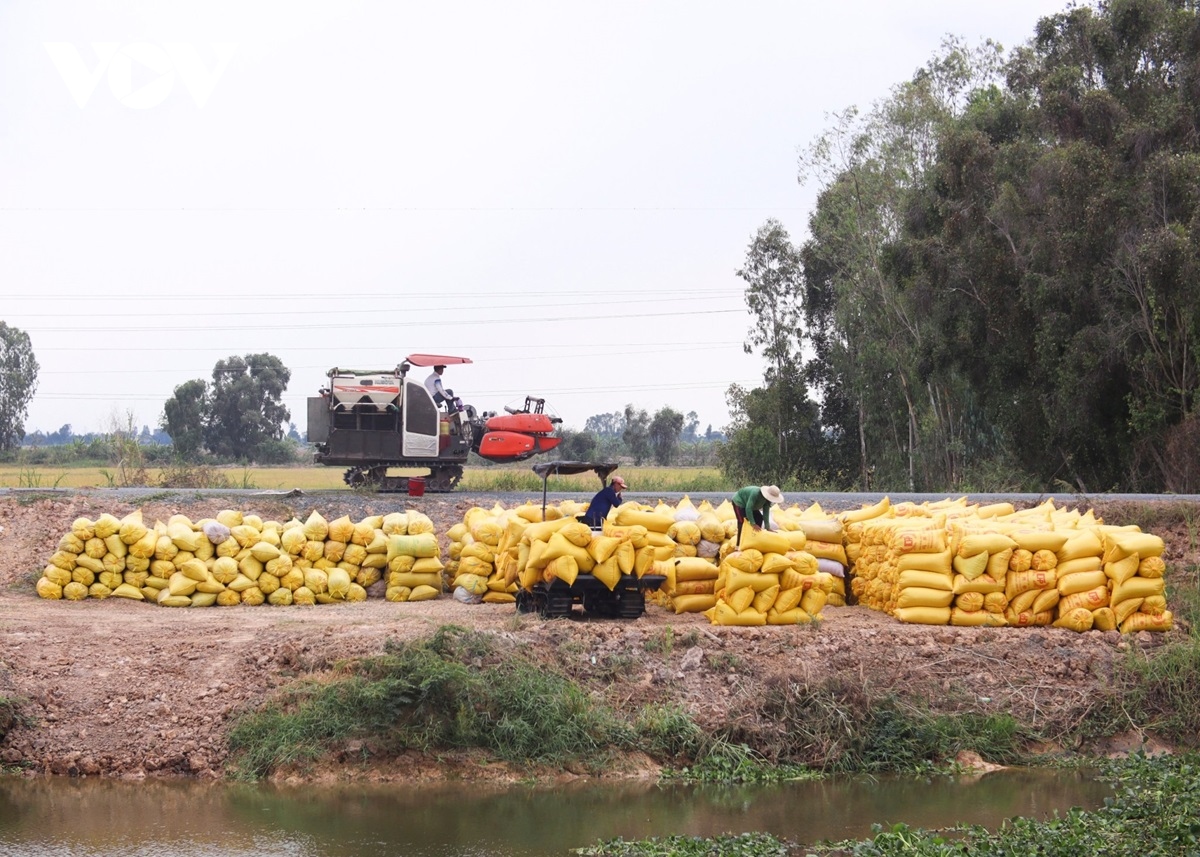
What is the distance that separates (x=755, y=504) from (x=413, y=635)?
11.8ft

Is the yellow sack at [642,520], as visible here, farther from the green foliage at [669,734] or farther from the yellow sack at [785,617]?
the green foliage at [669,734]

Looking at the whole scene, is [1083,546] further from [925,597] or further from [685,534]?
[685,534]

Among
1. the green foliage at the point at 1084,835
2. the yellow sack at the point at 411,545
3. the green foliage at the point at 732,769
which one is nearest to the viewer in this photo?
the green foliage at the point at 1084,835

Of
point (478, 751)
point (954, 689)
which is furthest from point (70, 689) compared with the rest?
point (954, 689)

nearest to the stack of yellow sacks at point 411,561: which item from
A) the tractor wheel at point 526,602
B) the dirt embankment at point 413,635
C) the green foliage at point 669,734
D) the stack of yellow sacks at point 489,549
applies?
the stack of yellow sacks at point 489,549

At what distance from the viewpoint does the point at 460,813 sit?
8984 mm

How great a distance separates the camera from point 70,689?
34.7 ft

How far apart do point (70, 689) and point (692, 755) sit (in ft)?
17.0

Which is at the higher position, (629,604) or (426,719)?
(629,604)

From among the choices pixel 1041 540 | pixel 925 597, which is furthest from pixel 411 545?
pixel 1041 540

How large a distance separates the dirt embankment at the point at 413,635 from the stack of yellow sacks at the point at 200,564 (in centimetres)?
123

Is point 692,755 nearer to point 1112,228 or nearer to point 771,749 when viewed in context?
point 771,749

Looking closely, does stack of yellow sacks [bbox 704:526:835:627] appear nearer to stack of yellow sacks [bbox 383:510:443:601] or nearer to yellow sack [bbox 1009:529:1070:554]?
yellow sack [bbox 1009:529:1070:554]

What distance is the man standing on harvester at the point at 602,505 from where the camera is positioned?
41.9 feet
